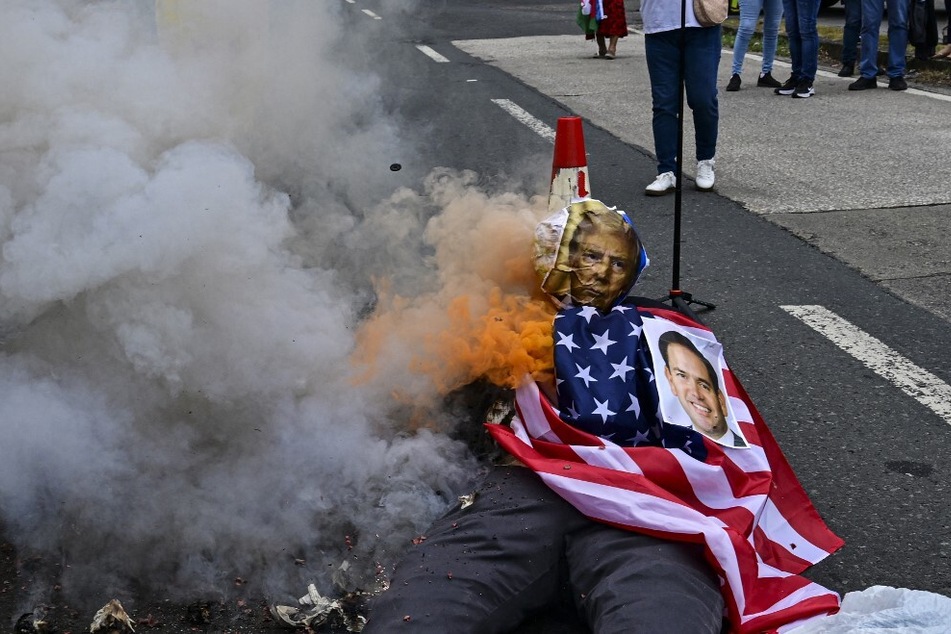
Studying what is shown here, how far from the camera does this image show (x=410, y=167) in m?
6.02

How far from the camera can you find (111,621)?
2.39 meters

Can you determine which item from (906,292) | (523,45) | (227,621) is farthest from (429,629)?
(523,45)

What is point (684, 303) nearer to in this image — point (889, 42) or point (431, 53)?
point (889, 42)

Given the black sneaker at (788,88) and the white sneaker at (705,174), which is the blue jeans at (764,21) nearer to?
the black sneaker at (788,88)

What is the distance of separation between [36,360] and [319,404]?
67 cm

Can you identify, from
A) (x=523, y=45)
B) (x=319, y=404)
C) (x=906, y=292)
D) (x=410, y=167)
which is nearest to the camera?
(x=319, y=404)

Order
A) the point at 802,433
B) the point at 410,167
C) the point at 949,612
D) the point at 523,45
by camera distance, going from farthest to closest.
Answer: the point at 523,45 < the point at 410,167 < the point at 802,433 < the point at 949,612

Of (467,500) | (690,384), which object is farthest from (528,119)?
(467,500)

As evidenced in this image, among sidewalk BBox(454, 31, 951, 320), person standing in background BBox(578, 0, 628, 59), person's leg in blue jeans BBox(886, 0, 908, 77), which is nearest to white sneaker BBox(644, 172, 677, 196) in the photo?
sidewalk BBox(454, 31, 951, 320)

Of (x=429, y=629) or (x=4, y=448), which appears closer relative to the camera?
(x=429, y=629)

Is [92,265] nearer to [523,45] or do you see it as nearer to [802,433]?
[802,433]

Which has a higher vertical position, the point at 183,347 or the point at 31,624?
the point at 183,347

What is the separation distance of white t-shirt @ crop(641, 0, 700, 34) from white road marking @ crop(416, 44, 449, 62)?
6272mm

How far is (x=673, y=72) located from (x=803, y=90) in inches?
159
